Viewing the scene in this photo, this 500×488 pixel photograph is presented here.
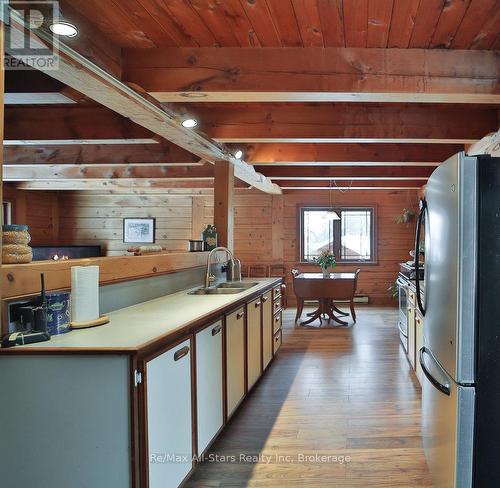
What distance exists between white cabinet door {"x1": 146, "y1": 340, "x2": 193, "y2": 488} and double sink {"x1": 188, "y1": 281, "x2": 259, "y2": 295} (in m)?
1.50

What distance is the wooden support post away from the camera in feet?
14.7

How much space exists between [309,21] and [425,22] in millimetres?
568

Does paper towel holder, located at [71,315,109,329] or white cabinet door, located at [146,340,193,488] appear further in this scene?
paper towel holder, located at [71,315,109,329]

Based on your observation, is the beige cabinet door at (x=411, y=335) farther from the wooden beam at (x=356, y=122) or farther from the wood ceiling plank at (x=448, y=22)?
the wood ceiling plank at (x=448, y=22)

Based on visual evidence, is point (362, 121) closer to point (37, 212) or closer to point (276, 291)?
point (276, 291)

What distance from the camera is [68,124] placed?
3693mm

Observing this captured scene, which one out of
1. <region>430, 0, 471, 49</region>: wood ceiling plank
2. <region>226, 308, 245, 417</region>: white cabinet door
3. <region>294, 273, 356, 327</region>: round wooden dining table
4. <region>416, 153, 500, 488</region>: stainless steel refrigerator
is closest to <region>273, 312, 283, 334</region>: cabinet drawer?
<region>226, 308, 245, 417</region>: white cabinet door

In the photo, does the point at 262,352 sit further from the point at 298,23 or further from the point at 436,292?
the point at 298,23

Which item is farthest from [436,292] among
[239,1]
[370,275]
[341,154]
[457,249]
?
[370,275]

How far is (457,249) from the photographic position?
1.59 m

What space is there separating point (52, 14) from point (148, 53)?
680 mm

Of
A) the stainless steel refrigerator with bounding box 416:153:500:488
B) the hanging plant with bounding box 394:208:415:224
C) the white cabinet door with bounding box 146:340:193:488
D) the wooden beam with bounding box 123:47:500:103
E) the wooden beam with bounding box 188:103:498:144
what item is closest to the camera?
the stainless steel refrigerator with bounding box 416:153:500:488

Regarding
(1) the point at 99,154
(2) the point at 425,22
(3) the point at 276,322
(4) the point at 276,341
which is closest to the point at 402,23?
(2) the point at 425,22

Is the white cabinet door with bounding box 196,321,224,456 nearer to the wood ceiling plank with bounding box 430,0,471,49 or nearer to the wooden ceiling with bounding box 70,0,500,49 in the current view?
the wooden ceiling with bounding box 70,0,500,49
